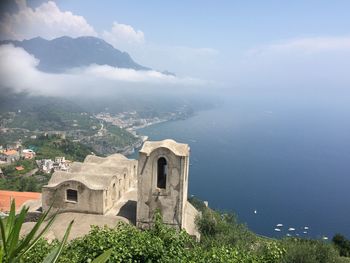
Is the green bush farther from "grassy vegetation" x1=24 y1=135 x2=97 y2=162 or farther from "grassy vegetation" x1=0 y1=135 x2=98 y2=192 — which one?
"grassy vegetation" x1=24 y1=135 x2=97 y2=162

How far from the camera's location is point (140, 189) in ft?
56.0

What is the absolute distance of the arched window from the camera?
1736 cm

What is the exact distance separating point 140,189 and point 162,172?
1.51 meters

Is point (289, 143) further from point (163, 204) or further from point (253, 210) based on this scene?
point (163, 204)

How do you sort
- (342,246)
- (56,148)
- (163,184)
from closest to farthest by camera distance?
1. (163,184)
2. (342,246)
3. (56,148)

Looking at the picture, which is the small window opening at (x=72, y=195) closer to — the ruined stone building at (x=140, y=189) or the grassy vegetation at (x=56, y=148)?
the ruined stone building at (x=140, y=189)

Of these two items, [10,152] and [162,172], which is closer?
[162,172]

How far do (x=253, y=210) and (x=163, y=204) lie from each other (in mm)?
57584

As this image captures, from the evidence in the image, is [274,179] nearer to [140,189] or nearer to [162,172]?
[162,172]

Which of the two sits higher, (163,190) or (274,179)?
(163,190)

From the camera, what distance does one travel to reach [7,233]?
4285 mm

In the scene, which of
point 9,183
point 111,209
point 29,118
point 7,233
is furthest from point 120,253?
point 29,118

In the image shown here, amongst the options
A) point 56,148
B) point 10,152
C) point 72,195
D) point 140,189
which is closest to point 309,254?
point 140,189

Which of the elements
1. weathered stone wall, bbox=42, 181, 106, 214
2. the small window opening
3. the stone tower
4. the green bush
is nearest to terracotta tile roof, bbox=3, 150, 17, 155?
weathered stone wall, bbox=42, 181, 106, 214
